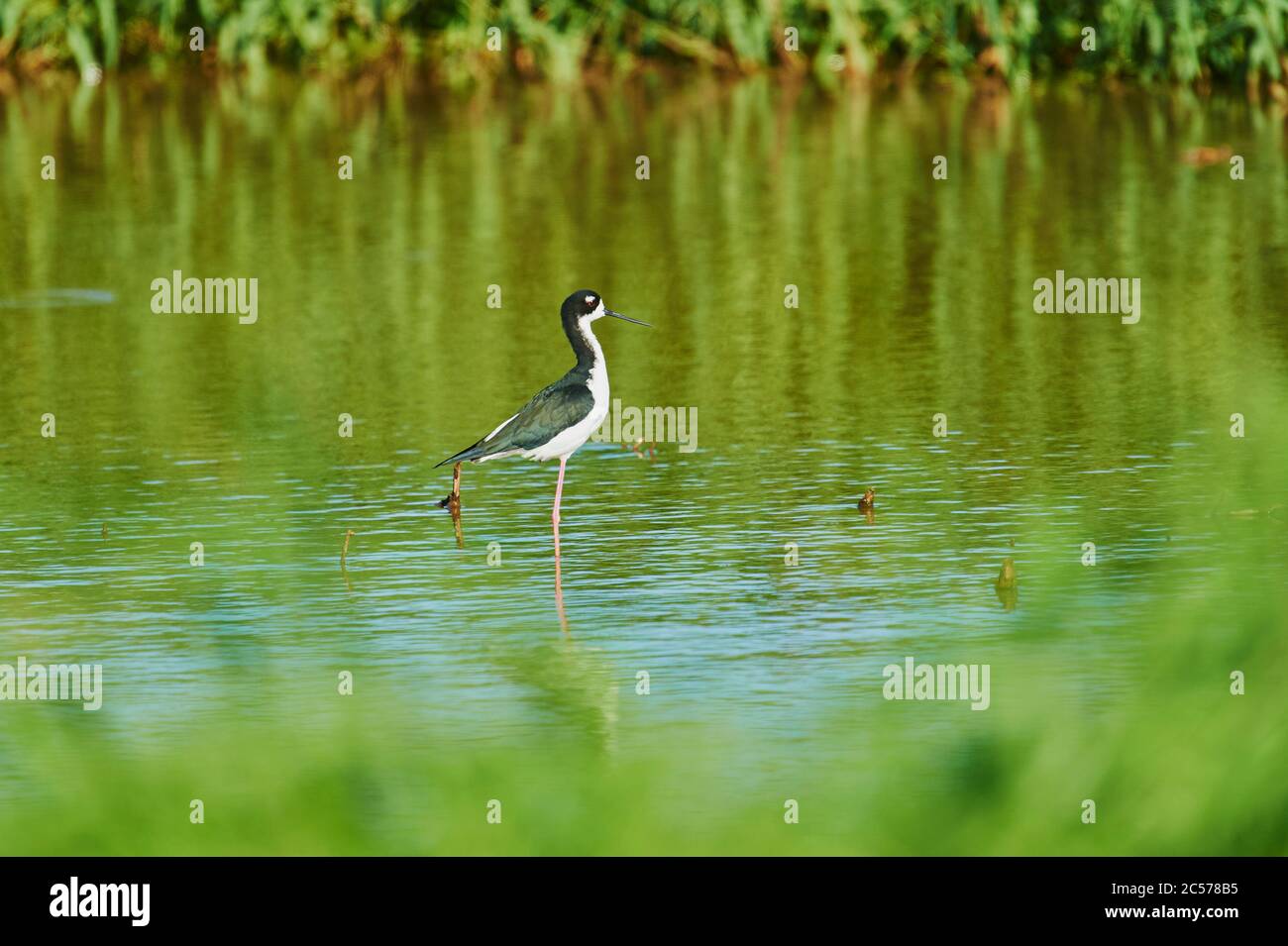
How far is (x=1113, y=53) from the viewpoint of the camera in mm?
26688

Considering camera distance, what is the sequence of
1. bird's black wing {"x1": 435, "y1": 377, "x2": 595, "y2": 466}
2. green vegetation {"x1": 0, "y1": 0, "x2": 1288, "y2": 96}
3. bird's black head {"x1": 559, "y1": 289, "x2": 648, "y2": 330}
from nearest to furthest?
bird's black wing {"x1": 435, "y1": 377, "x2": 595, "y2": 466}
bird's black head {"x1": 559, "y1": 289, "x2": 648, "y2": 330}
green vegetation {"x1": 0, "y1": 0, "x2": 1288, "y2": 96}

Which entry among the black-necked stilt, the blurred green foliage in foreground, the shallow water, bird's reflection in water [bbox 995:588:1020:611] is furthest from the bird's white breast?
the blurred green foliage in foreground

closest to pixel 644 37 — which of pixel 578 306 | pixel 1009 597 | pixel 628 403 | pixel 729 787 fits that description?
pixel 628 403

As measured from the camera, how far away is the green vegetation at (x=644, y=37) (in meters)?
26.0

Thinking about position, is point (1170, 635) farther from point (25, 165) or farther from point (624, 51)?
point (624, 51)

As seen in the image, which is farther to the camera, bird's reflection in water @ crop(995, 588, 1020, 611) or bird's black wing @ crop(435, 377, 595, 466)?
bird's black wing @ crop(435, 377, 595, 466)

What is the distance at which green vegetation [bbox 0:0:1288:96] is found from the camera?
26000 millimetres

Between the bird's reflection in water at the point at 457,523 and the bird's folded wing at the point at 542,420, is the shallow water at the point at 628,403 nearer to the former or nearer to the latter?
the bird's reflection in water at the point at 457,523

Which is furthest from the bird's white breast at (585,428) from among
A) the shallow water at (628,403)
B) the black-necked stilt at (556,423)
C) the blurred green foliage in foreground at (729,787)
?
the blurred green foliage in foreground at (729,787)

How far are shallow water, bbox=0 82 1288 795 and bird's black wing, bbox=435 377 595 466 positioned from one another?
1.11ft

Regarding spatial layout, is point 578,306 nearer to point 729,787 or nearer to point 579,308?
point 579,308

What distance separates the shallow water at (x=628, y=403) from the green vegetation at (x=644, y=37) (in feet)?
10.8

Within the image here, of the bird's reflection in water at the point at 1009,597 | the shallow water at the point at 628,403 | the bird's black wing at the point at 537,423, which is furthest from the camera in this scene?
the bird's black wing at the point at 537,423

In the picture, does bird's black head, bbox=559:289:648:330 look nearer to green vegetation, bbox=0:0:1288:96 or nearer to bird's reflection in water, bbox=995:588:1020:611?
bird's reflection in water, bbox=995:588:1020:611
